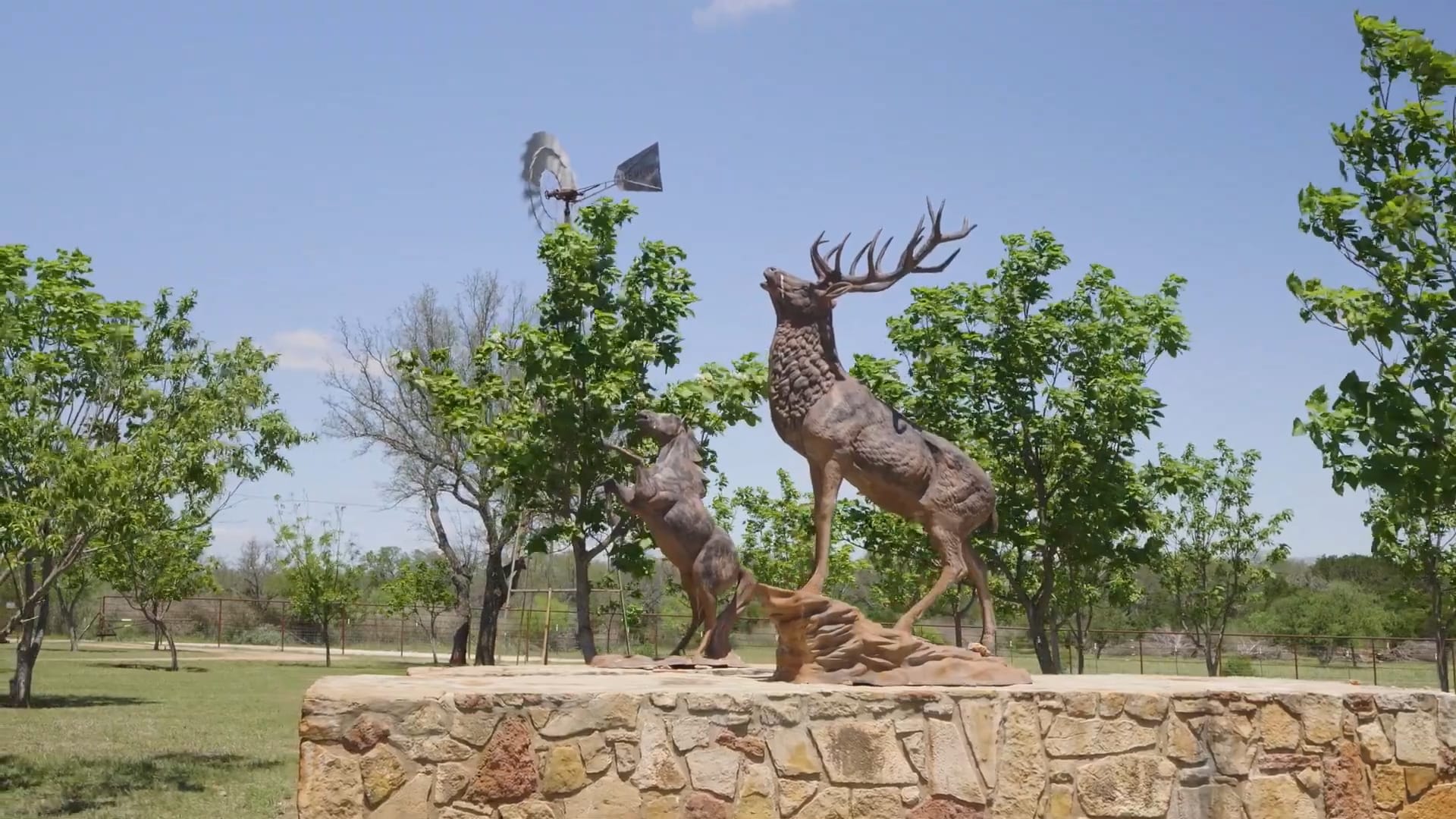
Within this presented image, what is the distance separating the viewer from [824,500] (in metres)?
7.32

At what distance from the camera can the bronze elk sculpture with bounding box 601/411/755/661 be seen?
358 inches

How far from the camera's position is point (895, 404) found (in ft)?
40.2

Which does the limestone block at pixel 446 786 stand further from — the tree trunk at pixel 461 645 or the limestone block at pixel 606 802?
the tree trunk at pixel 461 645

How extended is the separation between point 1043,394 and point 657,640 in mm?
9793

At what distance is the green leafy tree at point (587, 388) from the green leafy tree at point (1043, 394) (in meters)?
1.76

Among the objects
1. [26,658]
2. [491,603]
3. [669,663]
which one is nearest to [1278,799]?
[669,663]

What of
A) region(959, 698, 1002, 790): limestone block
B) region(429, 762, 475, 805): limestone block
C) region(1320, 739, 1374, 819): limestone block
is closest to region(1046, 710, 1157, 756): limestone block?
region(959, 698, 1002, 790): limestone block

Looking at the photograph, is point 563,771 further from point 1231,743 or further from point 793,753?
point 1231,743

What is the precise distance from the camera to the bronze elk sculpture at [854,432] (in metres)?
7.27

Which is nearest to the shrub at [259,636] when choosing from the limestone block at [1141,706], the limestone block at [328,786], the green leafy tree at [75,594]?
the green leafy tree at [75,594]

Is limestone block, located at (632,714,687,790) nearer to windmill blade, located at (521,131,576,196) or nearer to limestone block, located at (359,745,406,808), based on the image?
limestone block, located at (359,745,406,808)

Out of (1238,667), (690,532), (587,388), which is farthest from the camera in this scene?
(1238,667)

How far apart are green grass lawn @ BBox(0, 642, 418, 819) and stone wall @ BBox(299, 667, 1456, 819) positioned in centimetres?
578

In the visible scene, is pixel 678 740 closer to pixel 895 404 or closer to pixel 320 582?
pixel 895 404
